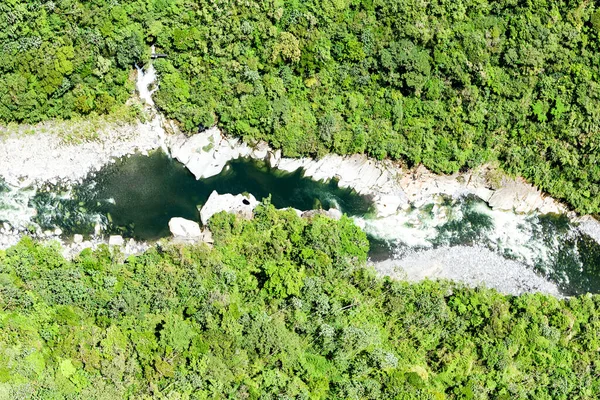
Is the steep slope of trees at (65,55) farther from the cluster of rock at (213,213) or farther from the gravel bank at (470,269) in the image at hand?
the gravel bank at (470,269)

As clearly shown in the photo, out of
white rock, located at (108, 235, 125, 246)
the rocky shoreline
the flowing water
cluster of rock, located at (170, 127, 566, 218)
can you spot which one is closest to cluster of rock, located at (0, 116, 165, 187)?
the rocky shoreline

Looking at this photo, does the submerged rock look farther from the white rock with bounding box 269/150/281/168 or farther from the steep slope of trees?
the steep slope of trees

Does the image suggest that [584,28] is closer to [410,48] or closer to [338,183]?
[410,48]

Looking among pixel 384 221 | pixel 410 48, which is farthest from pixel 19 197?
pixel 410 48

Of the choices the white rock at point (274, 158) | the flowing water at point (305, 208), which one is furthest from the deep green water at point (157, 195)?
the white rock at point (274, 158)

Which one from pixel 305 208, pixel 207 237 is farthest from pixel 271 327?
pixel 305 208

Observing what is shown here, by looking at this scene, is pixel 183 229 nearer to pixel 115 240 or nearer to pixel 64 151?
pixel 115 240
